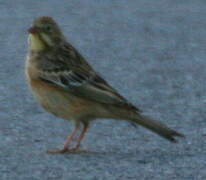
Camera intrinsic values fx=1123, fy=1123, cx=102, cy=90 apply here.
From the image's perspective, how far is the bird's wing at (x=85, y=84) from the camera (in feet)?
29.0

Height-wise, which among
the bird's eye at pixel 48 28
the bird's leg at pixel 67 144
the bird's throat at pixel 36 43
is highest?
the bird's eye at pixel 48 28

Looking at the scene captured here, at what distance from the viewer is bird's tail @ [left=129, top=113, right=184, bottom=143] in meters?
8.75

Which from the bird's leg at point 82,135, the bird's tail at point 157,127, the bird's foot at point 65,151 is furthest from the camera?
the bird's leg at point 82,135

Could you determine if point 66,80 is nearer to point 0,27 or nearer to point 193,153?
point 193,153

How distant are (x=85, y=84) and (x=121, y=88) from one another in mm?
2894

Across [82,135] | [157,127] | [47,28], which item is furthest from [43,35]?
[157,127]

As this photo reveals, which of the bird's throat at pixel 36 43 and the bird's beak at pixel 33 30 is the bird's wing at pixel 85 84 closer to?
the bird's throat at pixel 36 43

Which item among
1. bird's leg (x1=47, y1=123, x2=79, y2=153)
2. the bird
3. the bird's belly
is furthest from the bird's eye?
bird's leg (x1=47, y1=123, x2=79, y2=153)

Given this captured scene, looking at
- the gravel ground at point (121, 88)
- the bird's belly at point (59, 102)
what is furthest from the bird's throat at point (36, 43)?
the gravel ground at point (121, 88)

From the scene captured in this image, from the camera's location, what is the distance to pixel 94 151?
9.03 meters

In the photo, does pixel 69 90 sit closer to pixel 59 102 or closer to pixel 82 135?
pixel 59 102

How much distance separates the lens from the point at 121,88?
11.8 m

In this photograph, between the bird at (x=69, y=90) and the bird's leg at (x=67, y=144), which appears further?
the bird's leg at (x=67, y=144)

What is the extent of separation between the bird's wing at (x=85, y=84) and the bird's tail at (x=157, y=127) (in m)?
0.11
